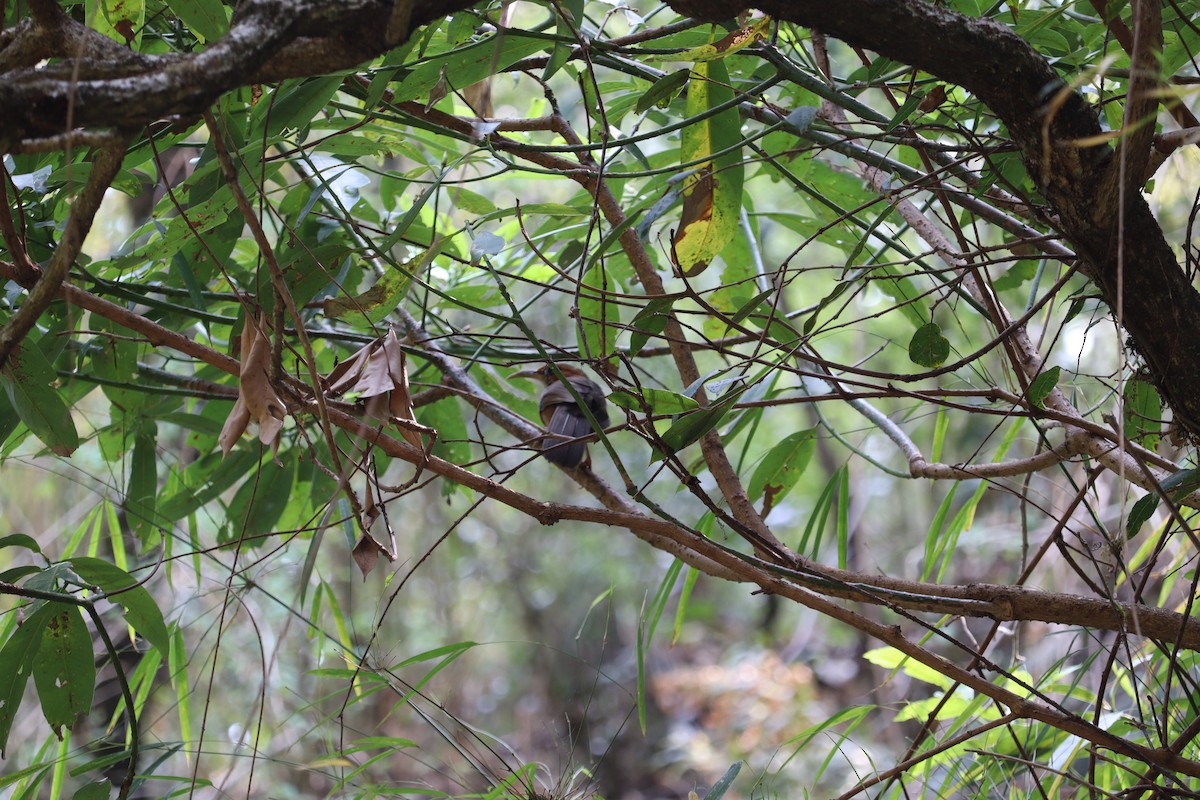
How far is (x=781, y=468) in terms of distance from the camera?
0.89 m

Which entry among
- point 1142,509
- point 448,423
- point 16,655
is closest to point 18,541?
point 16,655

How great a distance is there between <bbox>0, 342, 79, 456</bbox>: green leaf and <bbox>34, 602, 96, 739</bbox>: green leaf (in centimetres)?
13

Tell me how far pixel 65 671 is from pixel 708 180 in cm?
61

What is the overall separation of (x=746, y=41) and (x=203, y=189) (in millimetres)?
419

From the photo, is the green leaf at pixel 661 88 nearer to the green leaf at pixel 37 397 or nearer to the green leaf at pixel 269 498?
the green leaf at pixel 37 397

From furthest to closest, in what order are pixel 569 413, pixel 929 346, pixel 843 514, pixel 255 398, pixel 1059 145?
pixel 843 514
pixel 569 413
pixel 929 346
pixel 255 398
pixel 1059 145

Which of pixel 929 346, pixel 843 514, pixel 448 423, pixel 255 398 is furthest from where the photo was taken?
pixel 448 423

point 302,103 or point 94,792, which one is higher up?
point 302,103

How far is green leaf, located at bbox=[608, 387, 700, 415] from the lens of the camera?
24.7 inches

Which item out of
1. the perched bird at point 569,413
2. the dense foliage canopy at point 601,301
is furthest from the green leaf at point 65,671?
the perched bird at point 569,413

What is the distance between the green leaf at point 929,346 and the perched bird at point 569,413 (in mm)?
246

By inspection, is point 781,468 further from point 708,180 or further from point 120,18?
point 120,18

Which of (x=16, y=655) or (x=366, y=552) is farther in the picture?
(x=16, y=655)

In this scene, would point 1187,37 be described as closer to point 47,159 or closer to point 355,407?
point 355,407
